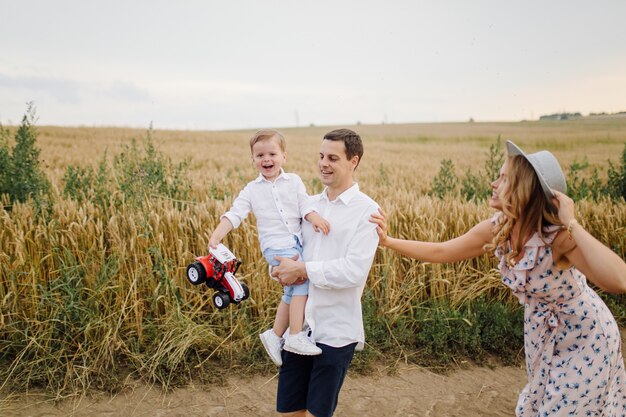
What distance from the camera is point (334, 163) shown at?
2.62 meters

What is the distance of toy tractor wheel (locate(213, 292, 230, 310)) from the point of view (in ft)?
9.07

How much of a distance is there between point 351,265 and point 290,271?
34 centimetres

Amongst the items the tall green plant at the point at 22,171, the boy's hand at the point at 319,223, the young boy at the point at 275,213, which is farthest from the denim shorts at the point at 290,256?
the tall green plant at the point at 22,171

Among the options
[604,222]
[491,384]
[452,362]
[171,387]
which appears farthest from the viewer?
[604,222]

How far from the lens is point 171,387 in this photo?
14.2 feet

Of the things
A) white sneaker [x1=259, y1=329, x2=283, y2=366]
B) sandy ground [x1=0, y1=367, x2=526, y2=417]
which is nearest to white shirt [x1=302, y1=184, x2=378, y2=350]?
white sneaker [x1=259, y1=329, x2=283, y2=366]

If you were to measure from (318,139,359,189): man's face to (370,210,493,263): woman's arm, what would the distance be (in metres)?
0.28

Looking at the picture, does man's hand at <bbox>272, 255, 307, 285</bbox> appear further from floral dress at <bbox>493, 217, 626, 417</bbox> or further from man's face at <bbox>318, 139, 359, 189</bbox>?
floral dress at <bbox>493, 217, 626, 417</bbox>

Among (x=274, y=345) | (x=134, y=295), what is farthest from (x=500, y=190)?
(x=134, y=295)

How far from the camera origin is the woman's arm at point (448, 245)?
2709 mm

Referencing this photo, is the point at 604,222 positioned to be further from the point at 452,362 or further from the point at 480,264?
the point at 452,362

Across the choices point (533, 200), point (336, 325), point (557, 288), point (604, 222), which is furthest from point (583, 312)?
point (604, 222)

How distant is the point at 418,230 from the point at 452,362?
1.58m

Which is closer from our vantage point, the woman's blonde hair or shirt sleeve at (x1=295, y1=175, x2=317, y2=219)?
the woman's blonde hair
